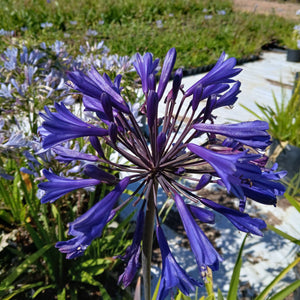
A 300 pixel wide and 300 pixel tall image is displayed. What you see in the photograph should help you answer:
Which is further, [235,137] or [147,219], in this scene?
[147,219]

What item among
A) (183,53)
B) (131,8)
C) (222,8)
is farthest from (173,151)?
(222,8)

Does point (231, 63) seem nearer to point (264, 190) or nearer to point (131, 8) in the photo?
point (264, 190)

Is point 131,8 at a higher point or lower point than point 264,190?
higher

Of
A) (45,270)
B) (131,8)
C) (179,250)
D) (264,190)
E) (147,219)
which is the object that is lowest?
(179,250)

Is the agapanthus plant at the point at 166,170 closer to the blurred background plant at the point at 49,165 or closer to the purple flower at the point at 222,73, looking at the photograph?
the purple flower at the point at 222,73

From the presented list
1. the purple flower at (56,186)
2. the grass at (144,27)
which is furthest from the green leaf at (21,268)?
the grass at (144,27)

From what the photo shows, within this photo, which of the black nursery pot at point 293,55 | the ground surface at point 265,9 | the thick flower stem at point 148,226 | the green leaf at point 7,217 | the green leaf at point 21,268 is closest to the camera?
the thick flower stem at point 148,226

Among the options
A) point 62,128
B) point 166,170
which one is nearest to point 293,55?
point 166,170

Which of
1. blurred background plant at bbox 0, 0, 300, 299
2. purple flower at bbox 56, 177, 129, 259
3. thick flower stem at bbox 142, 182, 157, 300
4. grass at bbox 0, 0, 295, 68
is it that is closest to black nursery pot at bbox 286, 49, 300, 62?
grass at bbox 0, 0, 295, 68

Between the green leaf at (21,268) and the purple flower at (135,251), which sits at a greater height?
the purple flower at (135,251)
